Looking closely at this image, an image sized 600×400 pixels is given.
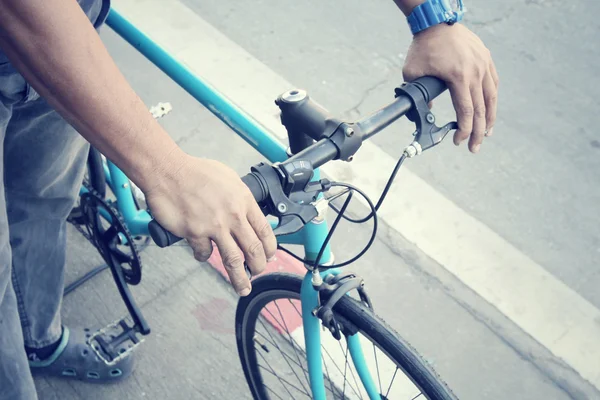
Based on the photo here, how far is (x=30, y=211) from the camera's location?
204 cm

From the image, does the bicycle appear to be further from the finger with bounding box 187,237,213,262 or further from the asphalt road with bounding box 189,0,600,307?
the asphalt road with bounding box 189,0,600,307

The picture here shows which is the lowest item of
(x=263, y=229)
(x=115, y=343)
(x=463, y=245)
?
(x=115, y=343)

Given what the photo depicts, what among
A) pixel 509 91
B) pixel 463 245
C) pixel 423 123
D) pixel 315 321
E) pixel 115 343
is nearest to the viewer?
pixel 423 123

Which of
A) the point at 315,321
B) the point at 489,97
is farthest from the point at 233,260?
the point at 489,97

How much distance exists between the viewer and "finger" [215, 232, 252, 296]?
1055 millimetres

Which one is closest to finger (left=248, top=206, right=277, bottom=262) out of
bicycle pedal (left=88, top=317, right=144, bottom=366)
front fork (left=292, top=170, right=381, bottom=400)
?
front fork (left=292, top=170, right=381, bottom=400)

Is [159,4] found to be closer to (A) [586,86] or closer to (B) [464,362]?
(A) [586,86]

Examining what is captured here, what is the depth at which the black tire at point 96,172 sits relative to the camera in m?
2.08

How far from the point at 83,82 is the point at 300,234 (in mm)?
664

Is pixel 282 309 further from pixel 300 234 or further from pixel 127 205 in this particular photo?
pixel 300 234

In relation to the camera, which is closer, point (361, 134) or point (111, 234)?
point (361, 134)

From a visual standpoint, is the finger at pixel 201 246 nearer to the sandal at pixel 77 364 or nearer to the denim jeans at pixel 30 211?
the denim jeans at pixel 30 211

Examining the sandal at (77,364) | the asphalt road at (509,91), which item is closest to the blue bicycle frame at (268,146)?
the sandal at (77,364)

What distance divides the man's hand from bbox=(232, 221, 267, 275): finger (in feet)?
1.83
